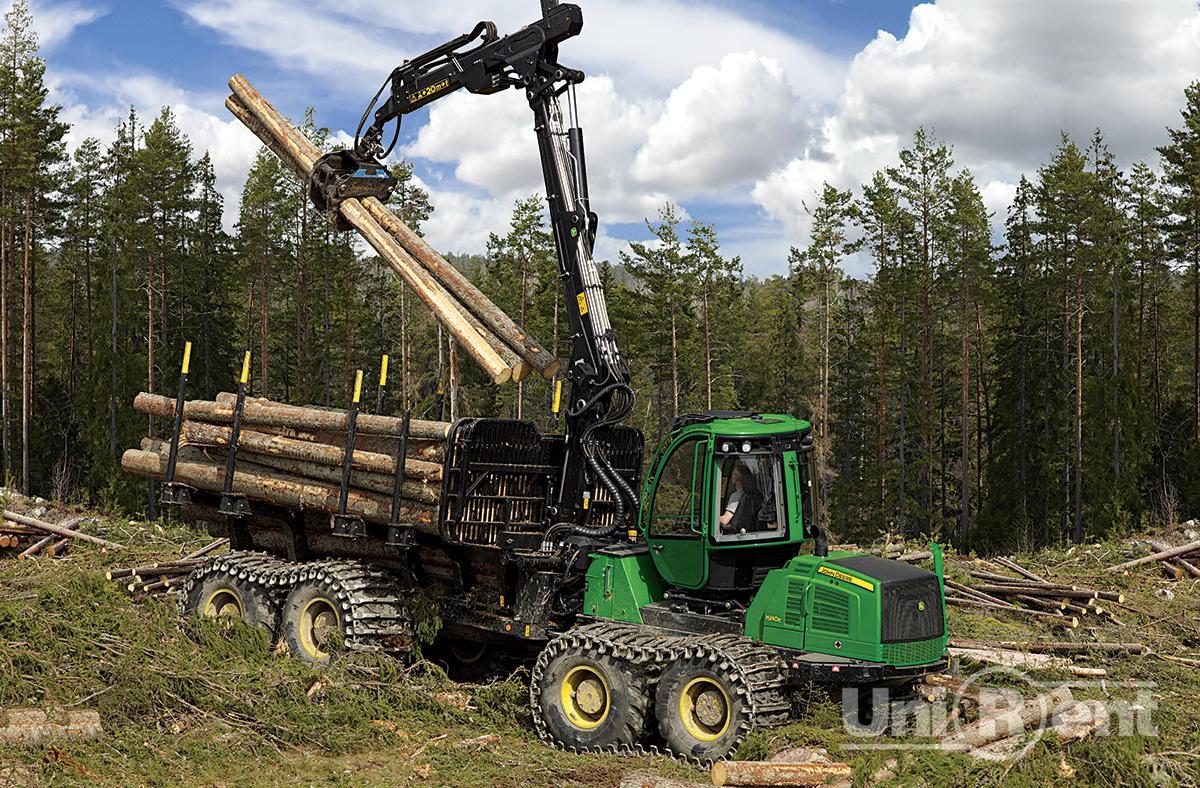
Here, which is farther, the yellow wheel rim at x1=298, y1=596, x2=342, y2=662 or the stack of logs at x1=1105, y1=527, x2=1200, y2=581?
the stack of logs at x1=1105, y1=527, x2=1200, y2=581

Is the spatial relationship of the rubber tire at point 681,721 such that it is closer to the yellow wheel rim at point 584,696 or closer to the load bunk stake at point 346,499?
the yellow wheel rim at point 584,696

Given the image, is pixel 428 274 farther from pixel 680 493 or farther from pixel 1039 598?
pixel 1039 598

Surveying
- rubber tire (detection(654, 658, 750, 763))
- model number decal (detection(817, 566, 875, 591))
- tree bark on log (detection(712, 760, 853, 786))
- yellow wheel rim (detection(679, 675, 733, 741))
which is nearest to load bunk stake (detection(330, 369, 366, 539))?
rubber tire (detection(654, 658, 750, 763))

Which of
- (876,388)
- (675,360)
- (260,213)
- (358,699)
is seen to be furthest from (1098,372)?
(358,699)

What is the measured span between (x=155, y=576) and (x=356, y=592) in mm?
5318

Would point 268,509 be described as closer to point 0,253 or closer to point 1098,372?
point 0,253

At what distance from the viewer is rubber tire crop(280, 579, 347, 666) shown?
37.1 feet

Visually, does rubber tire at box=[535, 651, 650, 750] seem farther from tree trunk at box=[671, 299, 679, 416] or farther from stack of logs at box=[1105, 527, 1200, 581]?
tree trunk at box=[671, 299, 679, 416]

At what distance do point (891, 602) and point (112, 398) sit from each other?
37.1 metres

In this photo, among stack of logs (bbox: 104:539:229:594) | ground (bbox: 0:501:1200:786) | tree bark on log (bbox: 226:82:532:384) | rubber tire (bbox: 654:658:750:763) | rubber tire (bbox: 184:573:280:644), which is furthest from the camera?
stack of logs (bbox: 104:539:229:594)

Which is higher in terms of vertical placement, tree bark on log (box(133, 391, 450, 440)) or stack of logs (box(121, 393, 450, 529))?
tree bark on log (box(133, 391, 450, 440))

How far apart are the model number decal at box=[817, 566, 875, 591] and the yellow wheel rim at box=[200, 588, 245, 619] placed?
22.8ft

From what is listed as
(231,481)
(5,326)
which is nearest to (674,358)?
(5,326)

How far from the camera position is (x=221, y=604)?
12406mm
